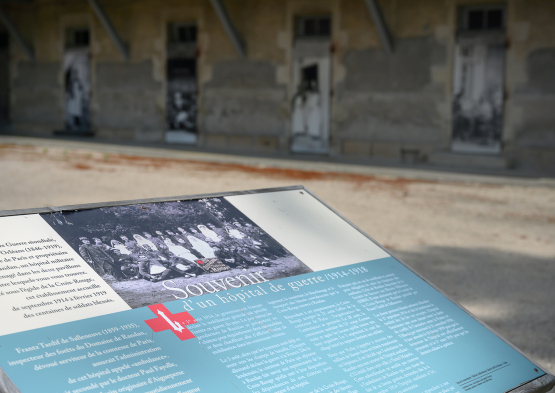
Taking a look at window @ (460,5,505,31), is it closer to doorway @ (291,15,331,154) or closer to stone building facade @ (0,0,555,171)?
stone building facade @ (0,0,555,171)

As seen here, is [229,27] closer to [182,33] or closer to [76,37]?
[182,33]

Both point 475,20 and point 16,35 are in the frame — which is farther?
point 16,35

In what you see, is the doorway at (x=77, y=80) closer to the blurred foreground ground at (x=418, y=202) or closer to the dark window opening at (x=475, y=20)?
the blurred foreground ground at (x=418, y=202)

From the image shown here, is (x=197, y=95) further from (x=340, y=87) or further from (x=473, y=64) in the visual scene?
(x=473, y=64)

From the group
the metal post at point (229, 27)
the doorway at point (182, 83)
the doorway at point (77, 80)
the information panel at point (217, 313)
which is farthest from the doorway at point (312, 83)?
the information panel at point (217, 313)

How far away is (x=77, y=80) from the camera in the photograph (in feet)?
53.4

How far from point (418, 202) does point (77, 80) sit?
12092 mm

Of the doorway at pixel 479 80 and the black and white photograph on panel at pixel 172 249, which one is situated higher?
the doorway at pixel 479 80

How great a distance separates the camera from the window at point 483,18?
10727 millimetres

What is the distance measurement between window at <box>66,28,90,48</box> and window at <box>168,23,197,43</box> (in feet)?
10.4

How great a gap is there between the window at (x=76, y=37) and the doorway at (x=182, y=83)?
3.28m

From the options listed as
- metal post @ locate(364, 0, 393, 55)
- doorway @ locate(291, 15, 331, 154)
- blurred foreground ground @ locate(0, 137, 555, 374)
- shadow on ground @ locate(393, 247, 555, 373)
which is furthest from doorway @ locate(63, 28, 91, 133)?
shadow on ground @ locate(393, 247, 555, 373)

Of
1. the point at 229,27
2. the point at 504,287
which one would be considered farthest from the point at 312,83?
the point at 504,287

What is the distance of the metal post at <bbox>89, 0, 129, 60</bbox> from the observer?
14.7 metres
